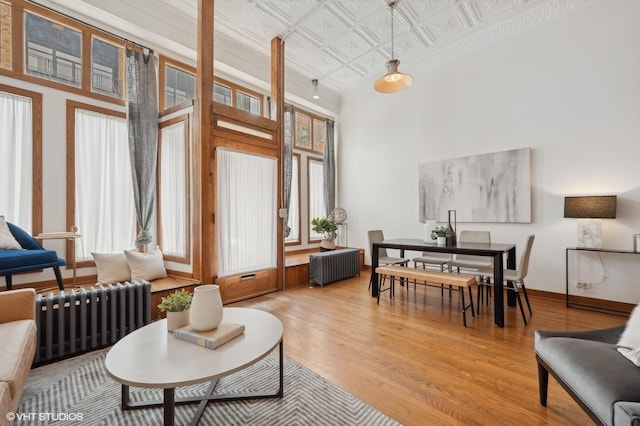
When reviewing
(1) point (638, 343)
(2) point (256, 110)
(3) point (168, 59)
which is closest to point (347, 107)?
(2) point (256, 110)

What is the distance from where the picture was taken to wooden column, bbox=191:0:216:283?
3488mm

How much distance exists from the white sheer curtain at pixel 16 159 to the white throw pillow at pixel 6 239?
0.39 m

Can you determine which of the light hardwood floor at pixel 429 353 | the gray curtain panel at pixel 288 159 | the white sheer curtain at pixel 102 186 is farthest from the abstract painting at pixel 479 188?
the white sheer curtain at pixel 102 186

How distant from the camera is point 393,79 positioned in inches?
129

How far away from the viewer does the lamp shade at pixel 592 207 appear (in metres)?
3.23

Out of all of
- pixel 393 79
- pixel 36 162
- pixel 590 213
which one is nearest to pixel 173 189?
pixel 36 162

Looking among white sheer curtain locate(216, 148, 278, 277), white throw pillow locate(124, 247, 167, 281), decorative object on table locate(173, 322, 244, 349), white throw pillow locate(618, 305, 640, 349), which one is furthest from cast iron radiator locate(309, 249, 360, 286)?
white throw pillow locate(618, 305, 640, 349)

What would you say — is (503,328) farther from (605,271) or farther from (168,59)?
(168,59)

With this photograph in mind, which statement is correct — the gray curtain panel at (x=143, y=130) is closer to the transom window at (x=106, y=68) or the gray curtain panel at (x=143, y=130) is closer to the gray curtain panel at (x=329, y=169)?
the transom window at (x=106, y=68)

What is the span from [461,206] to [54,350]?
5.36 metres

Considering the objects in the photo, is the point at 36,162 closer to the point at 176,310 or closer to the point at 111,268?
the point at 111,268

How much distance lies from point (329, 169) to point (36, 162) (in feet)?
15.9

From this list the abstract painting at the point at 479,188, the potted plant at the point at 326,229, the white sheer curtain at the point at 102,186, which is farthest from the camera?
the potted plant at the point at 326,229

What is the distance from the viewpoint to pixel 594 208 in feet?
10.8
